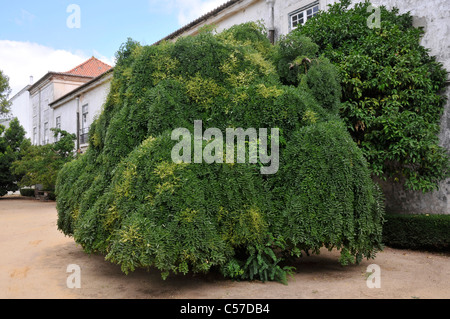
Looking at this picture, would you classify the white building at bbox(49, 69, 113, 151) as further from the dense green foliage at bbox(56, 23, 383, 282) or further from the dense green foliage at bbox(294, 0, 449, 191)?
the dense green foliage at bbox(56, 23, 383, 282)

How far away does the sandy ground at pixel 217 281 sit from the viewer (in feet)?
14.8

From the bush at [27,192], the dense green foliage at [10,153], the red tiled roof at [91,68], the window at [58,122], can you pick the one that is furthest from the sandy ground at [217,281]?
the red tiled roof at [91,68]

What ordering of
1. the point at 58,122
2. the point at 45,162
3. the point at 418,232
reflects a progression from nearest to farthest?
the point at 418,232
the point at 45,162
the point at 58,122

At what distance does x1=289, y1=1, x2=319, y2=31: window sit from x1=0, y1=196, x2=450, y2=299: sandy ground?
7067 mm

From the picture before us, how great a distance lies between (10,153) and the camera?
878 inches

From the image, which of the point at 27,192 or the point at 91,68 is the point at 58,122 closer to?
the point at 91,68

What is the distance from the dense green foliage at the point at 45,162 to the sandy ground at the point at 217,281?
Result: 1214 cm

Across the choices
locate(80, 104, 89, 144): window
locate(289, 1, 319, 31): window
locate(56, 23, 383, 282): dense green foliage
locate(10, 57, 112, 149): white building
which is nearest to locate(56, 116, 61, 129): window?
locate(10, 57, 112, 149): white building

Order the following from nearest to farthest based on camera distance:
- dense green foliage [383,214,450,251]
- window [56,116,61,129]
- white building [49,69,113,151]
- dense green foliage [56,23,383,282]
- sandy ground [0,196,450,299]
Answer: dense green foliage [56,23,383,282] < sandy ground [0,196,450,299] < dense green foliage [383,214,450,251] < white building [49,69,113,151] < window [56,116,61,129]

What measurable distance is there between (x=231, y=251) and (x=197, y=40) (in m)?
3.24

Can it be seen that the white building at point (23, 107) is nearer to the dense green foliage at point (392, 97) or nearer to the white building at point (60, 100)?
the white building at point (60, 100)

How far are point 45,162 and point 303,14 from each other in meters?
14.5

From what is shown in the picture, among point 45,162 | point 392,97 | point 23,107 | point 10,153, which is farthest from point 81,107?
point 392,97

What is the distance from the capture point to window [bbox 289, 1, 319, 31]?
1073 cm
